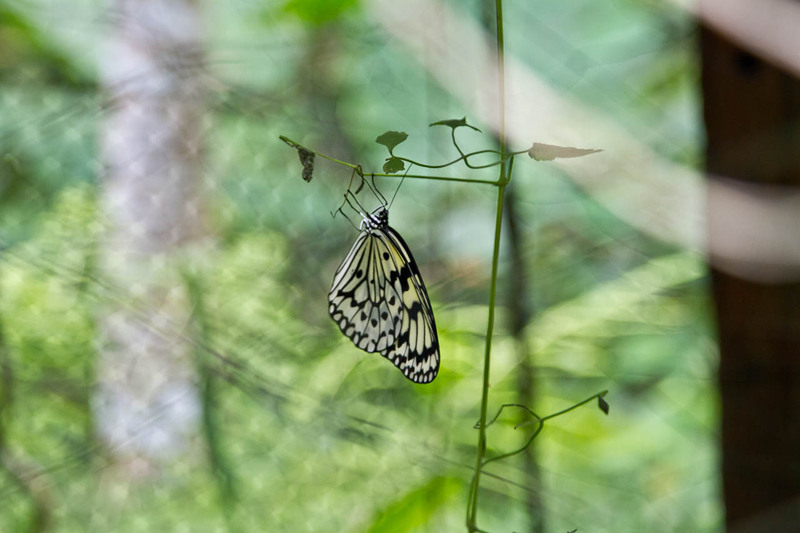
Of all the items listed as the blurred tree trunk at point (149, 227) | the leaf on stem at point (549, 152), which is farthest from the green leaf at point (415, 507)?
the leaf on stem at point (549, 152)

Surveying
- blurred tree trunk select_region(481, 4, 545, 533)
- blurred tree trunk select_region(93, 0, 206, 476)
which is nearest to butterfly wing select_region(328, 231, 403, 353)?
blurred tree trunk select_region(481, 4, 545, 533)

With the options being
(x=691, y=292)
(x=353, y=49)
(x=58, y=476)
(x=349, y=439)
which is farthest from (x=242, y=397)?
(x=691, y=292)

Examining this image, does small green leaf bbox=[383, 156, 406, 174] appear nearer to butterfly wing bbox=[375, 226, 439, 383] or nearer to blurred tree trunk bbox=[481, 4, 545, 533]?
butterfly wing bbox=[375, 226, 439, 383]

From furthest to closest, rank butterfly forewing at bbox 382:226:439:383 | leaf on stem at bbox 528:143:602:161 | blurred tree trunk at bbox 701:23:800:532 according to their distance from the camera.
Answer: blurred tree trunk at bbox 701:23:800:532, butterfly forewing at bbox 382:226:439:383, leaf on stem at bbox 528:143:602:161

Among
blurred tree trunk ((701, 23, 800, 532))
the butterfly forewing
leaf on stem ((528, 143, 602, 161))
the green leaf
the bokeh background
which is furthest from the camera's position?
the bokeh background

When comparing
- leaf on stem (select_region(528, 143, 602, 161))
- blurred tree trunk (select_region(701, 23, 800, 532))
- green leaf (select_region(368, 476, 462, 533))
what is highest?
leaf on stem (select_region(528, 143, 602, 161))

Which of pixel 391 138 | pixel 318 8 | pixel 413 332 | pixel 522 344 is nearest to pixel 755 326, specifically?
pixel 522 344

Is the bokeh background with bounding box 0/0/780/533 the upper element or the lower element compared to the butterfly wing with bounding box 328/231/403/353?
lower

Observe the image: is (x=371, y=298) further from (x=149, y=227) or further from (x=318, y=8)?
(x=149, y=227)

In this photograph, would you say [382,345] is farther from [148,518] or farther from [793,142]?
[148,518]
